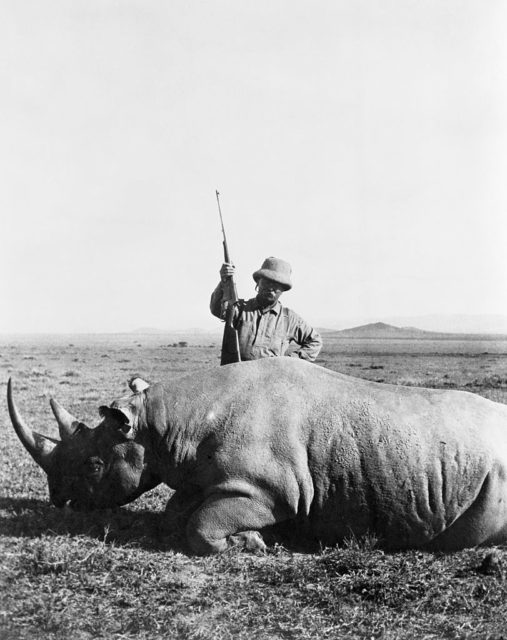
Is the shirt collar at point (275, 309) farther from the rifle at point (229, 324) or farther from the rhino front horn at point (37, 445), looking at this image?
the rhino front horn at point (37, 445)

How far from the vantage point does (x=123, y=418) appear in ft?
20.2

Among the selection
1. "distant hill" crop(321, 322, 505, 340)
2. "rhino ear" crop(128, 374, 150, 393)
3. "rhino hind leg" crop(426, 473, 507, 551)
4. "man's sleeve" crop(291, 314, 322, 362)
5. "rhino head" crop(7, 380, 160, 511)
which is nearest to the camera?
"rhino hind leg" crop(426, 473, 507, 551)

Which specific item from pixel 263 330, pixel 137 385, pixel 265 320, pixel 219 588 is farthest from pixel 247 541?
pixel 265 320

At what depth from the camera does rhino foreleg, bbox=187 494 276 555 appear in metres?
5.75

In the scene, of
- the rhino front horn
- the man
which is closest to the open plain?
the rhino front horn

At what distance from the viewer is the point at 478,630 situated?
14.9ft

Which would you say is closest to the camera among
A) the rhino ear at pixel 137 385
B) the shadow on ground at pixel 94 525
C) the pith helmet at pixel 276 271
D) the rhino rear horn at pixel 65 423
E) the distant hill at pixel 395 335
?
the shadow on ground at pixel 94 525

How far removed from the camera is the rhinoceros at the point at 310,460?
5836 millimetres

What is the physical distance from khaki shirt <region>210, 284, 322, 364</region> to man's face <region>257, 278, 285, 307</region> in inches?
3.9

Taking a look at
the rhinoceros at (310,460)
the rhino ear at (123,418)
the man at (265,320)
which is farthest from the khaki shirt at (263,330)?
the rhino ear at (123,418)

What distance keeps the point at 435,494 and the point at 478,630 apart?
147 centimetres

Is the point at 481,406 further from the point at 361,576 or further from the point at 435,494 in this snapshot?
the point at 361,576

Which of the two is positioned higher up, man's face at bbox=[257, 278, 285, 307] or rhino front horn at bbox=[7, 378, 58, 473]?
man's face at bbox=[257, 278, 285, 307]

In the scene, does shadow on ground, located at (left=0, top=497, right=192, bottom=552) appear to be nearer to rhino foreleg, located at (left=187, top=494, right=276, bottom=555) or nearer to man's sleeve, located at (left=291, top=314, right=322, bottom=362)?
rhino foreleg, located at (left=187, top=494, right=276, bottom=555)
